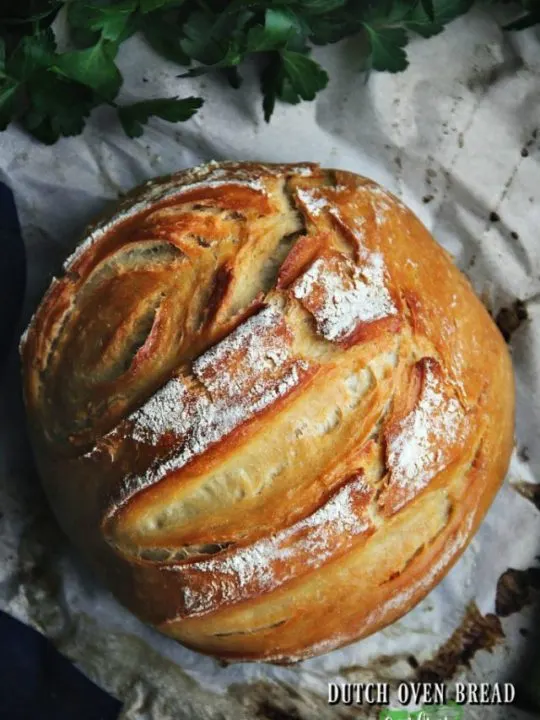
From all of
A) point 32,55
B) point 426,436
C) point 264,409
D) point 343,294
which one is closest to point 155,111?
point 32,55

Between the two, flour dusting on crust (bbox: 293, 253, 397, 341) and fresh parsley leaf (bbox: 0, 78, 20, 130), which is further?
fresh parsley leaf (bbox: 0, 78, 20, 130)

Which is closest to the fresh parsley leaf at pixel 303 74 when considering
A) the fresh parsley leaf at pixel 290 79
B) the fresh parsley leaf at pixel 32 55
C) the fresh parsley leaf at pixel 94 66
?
the fresh parsley leaf at pixel 290 79

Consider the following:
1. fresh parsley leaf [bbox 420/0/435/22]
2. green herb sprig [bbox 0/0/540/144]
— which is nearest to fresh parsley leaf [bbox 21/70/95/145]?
green herb sprig [bbox 0/0/540/144]

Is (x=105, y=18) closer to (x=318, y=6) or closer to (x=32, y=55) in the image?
(x=32, y=55)

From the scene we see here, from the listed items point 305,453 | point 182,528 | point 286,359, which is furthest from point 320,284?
point 182,528

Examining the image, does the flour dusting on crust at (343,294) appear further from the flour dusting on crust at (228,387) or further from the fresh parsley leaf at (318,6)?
the fresh parsley leaf at (318,6)

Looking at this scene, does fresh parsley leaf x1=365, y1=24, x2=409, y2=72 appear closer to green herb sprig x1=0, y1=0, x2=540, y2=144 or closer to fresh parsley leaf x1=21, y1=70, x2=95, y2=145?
green herb sprig x1=0, y1=0, x2=540, y2=144

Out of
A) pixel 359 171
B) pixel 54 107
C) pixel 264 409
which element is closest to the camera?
pixel 264 409
